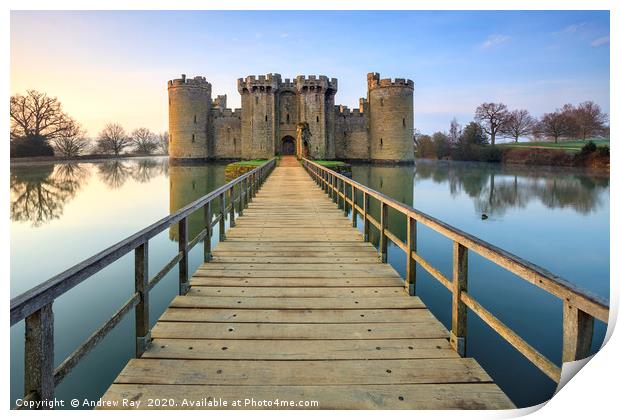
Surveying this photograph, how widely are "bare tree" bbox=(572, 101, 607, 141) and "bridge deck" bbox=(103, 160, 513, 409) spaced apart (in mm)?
27307

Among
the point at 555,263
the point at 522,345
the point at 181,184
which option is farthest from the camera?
the point at 181,184

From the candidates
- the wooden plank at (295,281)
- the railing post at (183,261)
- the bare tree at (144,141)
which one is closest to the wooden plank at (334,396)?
the railing post at (183,261)

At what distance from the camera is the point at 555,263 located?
948 centimetres

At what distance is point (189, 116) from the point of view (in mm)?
43000

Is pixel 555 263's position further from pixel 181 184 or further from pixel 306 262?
pixel 181 184

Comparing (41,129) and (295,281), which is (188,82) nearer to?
(41,129)

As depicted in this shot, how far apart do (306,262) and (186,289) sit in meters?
1.57

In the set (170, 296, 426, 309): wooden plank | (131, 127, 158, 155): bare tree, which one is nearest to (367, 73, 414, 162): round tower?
(170, 296, 426, 309): wooden plank

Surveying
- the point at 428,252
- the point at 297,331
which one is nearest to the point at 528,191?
the point at 428,252

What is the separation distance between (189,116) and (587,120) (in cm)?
3458

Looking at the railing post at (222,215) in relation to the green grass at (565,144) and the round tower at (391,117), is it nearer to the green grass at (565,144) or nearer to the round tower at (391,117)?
the green grass at (565,144)

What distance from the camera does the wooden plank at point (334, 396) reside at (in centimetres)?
211

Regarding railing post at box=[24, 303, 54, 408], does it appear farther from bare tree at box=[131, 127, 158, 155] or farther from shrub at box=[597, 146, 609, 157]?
bare tree at box=[131, 127, 158, 155]

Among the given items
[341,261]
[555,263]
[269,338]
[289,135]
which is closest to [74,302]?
[341,261]
